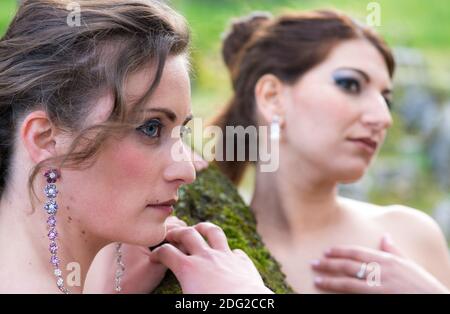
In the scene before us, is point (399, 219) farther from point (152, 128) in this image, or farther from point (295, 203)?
point (152, 128)

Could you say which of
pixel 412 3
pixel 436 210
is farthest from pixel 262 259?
pixel 412 3

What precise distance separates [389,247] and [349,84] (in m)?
0.93

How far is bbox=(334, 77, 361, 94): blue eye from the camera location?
174 inches

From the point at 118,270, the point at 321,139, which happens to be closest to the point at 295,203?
the point at 321,139

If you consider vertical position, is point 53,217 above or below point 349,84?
below

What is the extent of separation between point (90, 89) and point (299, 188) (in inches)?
92.5

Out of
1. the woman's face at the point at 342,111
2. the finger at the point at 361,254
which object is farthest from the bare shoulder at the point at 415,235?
→ the finger at the point at 361,254

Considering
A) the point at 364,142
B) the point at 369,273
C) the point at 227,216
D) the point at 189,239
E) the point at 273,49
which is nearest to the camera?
the point at 189,239

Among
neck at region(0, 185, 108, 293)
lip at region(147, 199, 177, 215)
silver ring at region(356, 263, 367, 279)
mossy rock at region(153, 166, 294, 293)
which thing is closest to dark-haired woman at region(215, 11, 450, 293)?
silver ring at region(356, 263, 367, 279)

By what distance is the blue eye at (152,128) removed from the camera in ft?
8.03

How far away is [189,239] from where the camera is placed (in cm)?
274

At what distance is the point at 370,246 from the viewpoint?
4.41 m

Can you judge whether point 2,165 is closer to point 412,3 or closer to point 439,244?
point 439,244

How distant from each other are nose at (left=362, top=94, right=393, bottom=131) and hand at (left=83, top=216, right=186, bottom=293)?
5.71 ft
